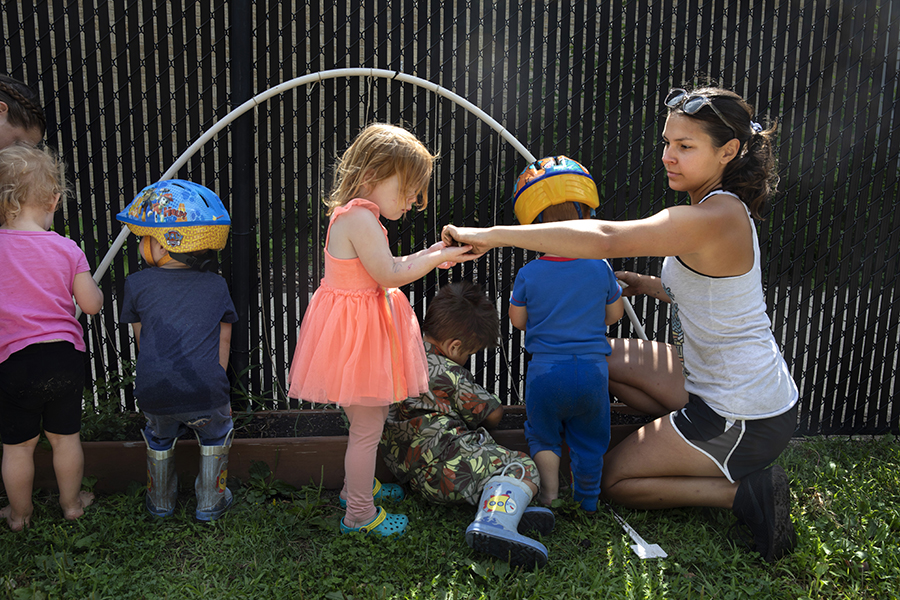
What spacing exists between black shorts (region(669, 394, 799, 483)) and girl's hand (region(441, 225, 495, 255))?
3.99 feet

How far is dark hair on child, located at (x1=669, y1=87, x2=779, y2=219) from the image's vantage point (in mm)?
2535

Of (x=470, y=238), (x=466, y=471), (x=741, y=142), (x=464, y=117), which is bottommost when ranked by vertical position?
(x=466, y=471)

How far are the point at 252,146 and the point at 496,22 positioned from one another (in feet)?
4.74

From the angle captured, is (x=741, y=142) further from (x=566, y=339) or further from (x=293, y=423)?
(x=293, y=423)

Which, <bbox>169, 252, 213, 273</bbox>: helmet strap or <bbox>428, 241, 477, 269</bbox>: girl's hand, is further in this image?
<bbox>169, 252, 213, 273</bbox>: helmet strap

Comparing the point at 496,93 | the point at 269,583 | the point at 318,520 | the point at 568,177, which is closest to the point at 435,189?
the point at 496,93

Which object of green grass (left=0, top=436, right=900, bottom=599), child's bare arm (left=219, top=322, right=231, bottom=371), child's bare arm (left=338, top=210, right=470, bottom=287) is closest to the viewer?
green grass (left=0, top=436, right=900, bottom=599)

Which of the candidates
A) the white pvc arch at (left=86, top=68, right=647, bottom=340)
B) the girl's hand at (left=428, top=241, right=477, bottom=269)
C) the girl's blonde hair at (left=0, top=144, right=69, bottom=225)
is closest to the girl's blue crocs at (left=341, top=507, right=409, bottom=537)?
the girl's hand at (left=428, top=241, right=477, bottom=269)

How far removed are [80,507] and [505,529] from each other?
1.85m

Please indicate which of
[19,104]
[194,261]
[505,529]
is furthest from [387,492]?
[19,104]

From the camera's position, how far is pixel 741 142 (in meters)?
2.58

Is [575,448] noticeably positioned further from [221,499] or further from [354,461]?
[221,499]

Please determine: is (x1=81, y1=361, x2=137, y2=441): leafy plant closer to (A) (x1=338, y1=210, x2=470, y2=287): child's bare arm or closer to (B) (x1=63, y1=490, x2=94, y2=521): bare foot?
(B) (x1=63, y1=490, x2=94, y2=521): bare foot

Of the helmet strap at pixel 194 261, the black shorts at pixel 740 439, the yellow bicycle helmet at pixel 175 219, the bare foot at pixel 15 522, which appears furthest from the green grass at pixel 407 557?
the yellow bicycle helmet at pixel 175 219
